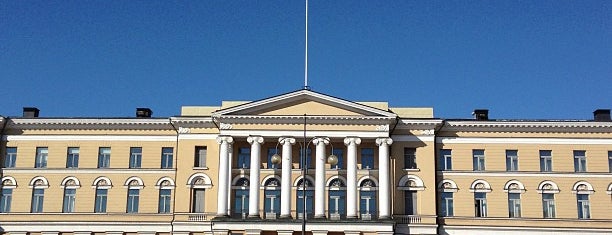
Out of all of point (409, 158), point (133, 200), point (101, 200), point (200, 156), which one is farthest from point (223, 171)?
point (409, 158)

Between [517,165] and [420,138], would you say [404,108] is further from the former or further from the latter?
[517,165]

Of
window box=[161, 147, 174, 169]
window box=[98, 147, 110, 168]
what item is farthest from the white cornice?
window box=[98, 147, 110, 168]

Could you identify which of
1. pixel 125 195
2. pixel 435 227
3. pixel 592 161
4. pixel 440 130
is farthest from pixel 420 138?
pixel 125 195

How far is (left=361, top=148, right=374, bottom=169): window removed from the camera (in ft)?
180

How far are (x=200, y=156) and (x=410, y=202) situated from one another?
14060 millimetres

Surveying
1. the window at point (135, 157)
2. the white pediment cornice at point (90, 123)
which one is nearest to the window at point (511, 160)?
the white pediment cornice at point (90, 123)

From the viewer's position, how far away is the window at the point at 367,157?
54.9 metres

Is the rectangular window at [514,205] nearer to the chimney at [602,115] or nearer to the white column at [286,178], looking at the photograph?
the chimney at [602,115]

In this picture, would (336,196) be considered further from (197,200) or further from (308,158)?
(197,200)

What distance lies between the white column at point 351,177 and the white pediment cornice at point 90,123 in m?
12.3

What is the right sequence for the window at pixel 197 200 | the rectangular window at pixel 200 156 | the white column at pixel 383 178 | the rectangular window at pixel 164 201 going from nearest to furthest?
1. the white column at pixel 383 178
2. the window at pixel 197 200
3. the rectangular window at pixel 164 201
4. the rectangular window at pixel 200 156

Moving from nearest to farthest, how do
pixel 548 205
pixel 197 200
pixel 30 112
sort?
pixel 197 200 < pixel 548 205 < pixel 30 112

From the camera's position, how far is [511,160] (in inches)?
2199

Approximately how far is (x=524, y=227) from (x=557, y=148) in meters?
5.87
